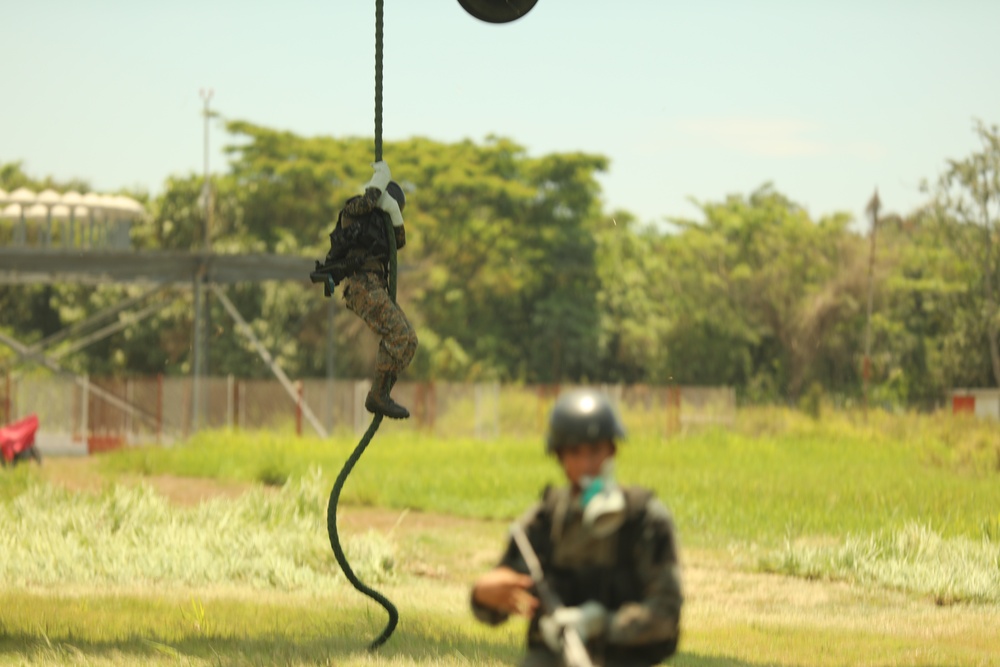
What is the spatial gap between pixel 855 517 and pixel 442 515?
14.8 ft

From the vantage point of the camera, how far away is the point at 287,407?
1235 inches

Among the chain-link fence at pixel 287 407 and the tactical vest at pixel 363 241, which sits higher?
the tactical vest at pixel 363 241

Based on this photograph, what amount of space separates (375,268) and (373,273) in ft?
0.08

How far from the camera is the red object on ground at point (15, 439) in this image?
17422 millimetres

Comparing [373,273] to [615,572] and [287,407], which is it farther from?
[287,407]

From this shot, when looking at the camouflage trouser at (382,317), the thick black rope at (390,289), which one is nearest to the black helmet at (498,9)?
the thick black rope at (390,289)

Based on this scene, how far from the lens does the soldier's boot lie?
6512mm

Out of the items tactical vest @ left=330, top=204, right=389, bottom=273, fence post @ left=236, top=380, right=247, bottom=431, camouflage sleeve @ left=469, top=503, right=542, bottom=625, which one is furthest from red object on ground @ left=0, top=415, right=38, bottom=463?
camouflage sleeve @ left=469, top=503, right=542, bottom=625

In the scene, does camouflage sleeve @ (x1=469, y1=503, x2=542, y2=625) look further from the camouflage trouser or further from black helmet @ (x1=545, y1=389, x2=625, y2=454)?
the camouflage trouser

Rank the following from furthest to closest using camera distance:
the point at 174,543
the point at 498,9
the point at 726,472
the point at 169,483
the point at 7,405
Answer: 1. the point at 7,405
2. the point at 726,472
3. the point at 169,483
4. the point at 174,543
5. the point at 498,9

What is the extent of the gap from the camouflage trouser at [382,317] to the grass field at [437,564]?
1389mm

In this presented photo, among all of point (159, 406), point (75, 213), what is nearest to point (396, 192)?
point (75, 213)

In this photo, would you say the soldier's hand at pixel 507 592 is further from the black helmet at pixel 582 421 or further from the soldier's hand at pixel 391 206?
the soldier's hand at pixel 391 206

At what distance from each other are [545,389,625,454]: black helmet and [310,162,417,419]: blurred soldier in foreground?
298 cm
